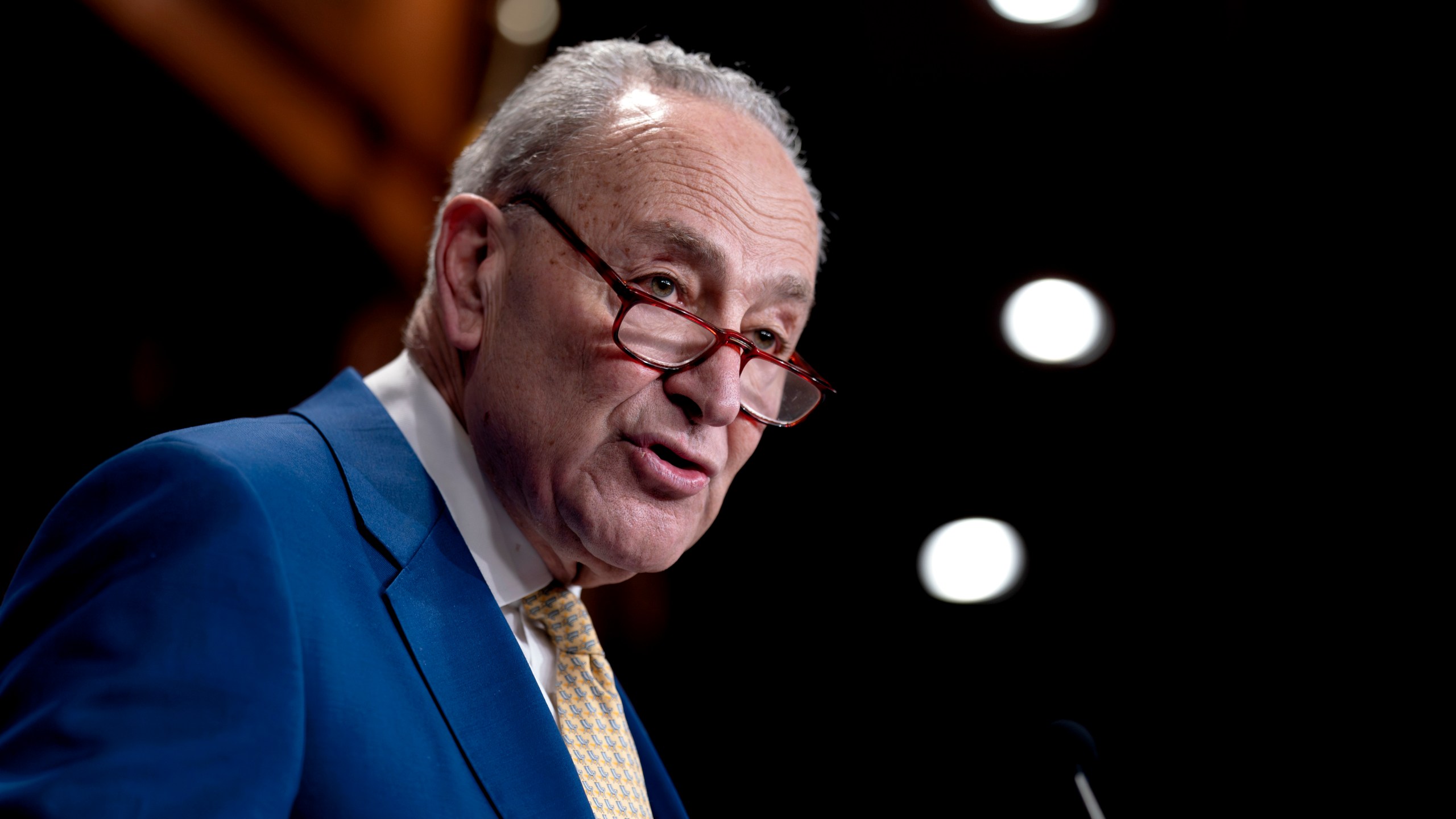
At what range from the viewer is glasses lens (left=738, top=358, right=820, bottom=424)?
1364 millimetres

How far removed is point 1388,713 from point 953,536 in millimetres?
1232

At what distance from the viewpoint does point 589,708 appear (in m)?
1.21

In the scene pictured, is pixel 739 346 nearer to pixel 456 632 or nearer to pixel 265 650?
pixel 456 632

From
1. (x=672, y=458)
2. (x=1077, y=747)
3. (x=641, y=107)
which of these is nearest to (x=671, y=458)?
(x=672, y=458)

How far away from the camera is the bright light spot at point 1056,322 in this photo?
2.94m

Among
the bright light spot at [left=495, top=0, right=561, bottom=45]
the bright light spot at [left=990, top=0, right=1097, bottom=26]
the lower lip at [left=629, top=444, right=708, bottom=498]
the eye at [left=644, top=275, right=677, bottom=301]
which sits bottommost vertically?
the lower lip at [left=629, top=444, right=708, bottom=498]

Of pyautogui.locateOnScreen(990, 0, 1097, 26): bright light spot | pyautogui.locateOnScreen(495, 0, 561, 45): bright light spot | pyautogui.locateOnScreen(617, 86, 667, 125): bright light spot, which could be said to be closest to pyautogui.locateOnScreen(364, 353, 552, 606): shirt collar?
pyautogui.locateOnScreen(617, 86, 667, 125): bright light spot

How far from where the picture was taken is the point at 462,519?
3.85ft

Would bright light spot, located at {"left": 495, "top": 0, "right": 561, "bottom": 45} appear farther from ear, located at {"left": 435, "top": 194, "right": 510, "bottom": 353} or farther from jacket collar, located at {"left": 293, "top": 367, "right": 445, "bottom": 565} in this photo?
jacket collar, located at {"left": 293, "top": 367, "right": 445, "bottom": 565}

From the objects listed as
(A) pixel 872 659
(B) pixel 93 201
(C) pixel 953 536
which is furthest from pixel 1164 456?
(B) pixel 93 201

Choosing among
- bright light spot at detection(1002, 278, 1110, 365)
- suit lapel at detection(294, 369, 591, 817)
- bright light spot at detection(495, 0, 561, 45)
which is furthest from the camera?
bright light spot at detection(1002, 278, 1110, 365)

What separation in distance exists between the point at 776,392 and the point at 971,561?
1930mm

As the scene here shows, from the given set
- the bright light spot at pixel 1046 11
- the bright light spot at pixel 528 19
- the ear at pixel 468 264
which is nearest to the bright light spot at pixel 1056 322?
the bright light spot at pixel 1046 11

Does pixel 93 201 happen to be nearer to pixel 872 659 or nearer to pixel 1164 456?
pixel 872 659
